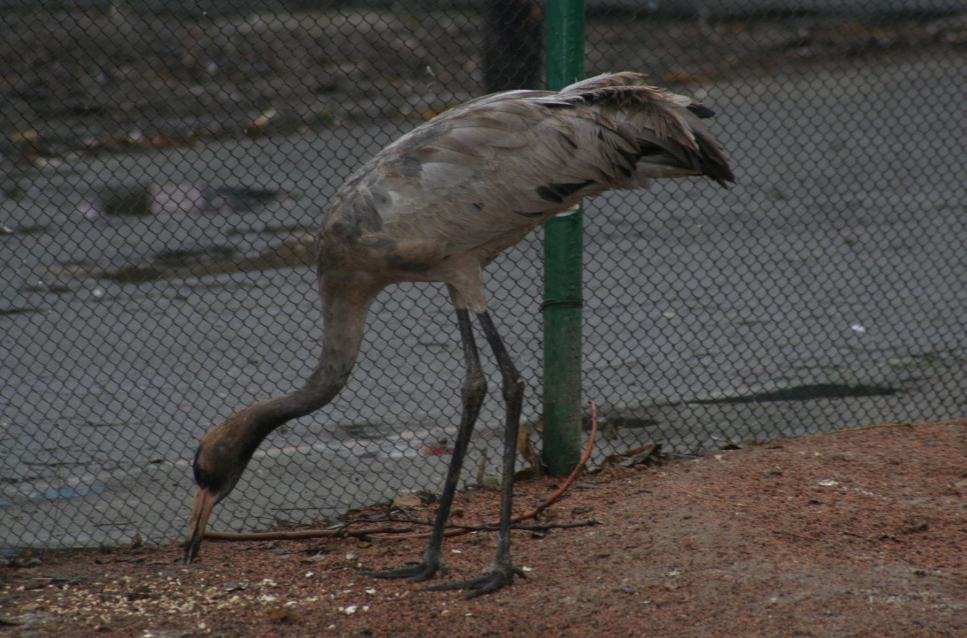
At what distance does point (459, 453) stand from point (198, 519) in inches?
42.5

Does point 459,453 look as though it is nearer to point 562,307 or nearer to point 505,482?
point 505,482

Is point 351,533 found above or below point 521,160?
below

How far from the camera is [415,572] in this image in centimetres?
422

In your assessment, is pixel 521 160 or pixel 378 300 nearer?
pixel 521 160

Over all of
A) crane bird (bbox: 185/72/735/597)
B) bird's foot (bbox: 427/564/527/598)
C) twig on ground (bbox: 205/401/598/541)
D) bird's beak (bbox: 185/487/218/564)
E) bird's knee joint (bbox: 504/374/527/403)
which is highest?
crane bird (bbox: 185/72/735/597)

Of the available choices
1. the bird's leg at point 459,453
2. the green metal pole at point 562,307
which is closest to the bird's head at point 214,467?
the bird's leg at point 459,453

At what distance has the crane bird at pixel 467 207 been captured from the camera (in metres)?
4.08

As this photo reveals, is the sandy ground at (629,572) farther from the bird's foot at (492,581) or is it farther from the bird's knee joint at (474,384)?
the bird's knee joint at (474,384)

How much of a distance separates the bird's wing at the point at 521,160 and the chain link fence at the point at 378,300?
172 cm

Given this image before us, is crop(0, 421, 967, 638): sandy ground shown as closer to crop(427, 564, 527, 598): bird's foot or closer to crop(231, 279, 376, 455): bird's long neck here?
crop(427, 564, 527, 598): bird's foot

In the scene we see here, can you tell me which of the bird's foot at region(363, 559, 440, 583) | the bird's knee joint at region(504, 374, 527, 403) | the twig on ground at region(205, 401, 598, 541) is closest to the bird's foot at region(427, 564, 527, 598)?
the bird's foot at region(363, 559, 440, 583)

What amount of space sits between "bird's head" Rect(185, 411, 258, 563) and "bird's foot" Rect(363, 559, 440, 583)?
68 centimetres

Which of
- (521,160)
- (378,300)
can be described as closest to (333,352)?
(521,160)

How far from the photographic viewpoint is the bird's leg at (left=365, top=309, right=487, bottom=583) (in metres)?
4.22
